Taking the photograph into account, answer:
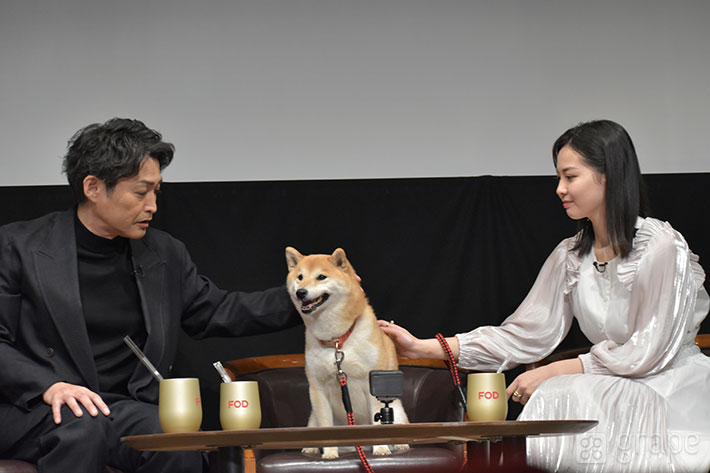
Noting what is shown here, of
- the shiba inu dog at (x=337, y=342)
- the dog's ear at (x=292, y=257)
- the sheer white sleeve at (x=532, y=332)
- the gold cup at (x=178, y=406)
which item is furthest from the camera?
the dog's ear at (x=292, y=257)

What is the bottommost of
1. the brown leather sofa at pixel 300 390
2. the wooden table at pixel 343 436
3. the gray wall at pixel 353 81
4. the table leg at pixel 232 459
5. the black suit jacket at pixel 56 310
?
the brown leather sofa at pixel 300 390

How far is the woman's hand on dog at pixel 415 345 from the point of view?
3.43 meters

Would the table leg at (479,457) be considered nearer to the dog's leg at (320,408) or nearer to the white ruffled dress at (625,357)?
the white ruffled dress at (625,357)

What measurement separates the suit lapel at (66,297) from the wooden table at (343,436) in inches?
31.3

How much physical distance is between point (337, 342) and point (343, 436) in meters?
1.34

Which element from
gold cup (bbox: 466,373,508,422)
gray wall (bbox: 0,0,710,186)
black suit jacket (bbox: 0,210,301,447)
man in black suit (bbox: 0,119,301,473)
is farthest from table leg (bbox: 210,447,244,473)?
gray wall (bbox: 0,0,710,186)

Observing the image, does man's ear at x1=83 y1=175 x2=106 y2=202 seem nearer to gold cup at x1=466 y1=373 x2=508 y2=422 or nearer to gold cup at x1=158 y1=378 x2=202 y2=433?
gold cup at x1=158 y1=378 x2=202 y2=433

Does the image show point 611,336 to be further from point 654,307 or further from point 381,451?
point 381,451

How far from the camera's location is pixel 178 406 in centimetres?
247

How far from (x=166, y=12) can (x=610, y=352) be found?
9.82ft

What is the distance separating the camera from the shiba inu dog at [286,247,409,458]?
358 centimetres

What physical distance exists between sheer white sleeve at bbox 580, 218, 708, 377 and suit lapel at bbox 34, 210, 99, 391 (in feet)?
5.52

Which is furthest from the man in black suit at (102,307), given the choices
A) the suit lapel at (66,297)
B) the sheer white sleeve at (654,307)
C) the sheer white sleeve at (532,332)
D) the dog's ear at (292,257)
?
the sheer white sleeve at (654,307)

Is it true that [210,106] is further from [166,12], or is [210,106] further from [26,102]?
[26,102]
